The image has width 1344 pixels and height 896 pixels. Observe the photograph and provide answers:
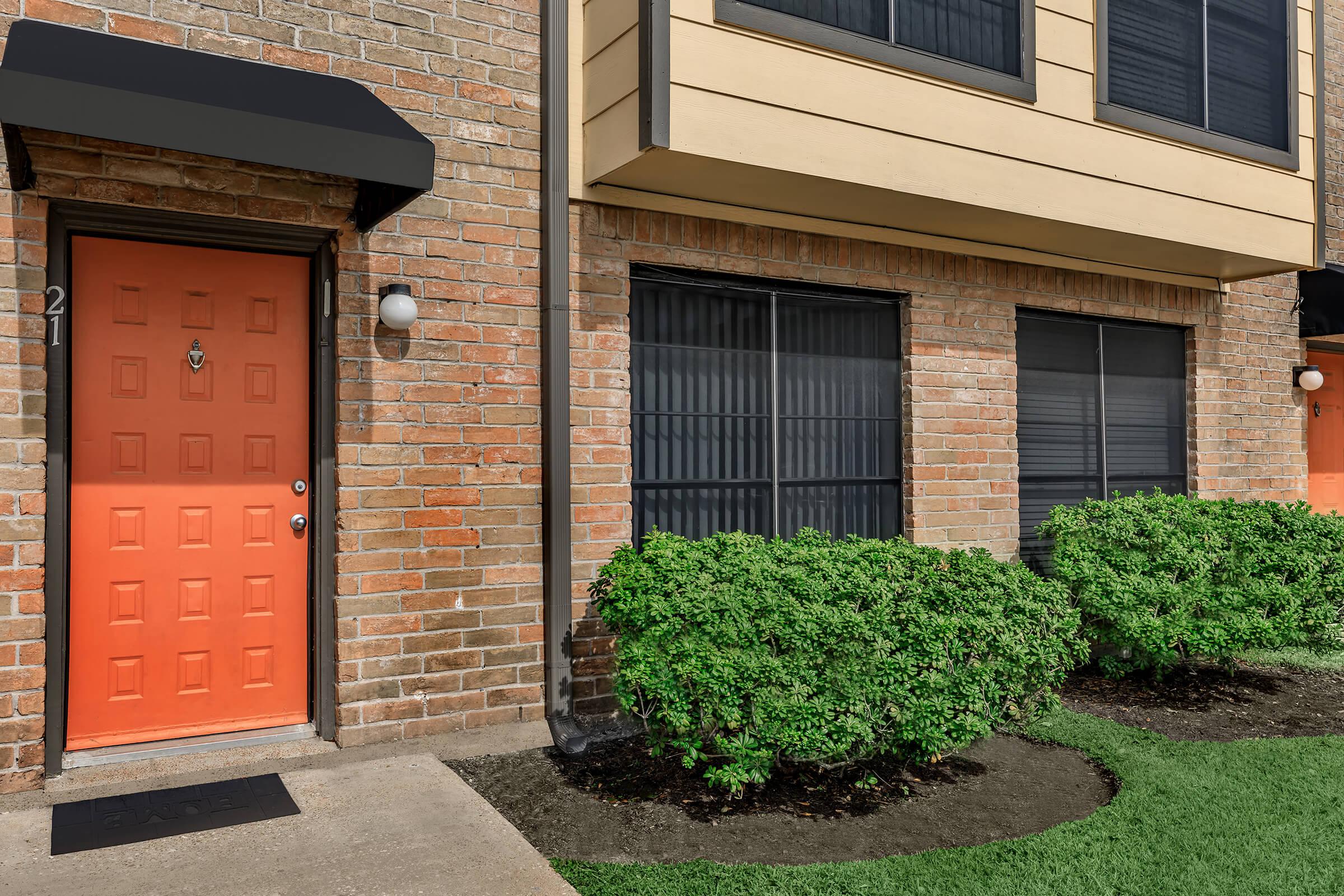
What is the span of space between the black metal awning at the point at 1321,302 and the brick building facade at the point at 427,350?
5.12 m

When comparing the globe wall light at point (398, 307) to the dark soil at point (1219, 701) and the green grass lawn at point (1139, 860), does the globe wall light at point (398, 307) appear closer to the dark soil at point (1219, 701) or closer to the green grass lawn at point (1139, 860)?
the green grass lawn at point (1139, 860)

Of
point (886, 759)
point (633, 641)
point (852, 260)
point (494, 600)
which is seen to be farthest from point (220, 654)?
point (852, 260)

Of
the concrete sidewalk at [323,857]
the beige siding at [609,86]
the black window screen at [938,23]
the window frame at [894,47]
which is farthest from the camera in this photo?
the black window screen at [938,23]

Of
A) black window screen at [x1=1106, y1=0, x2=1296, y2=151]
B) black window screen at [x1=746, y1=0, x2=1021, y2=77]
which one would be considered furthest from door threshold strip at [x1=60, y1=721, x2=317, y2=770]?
black window screen at [x1=1106, y1=0, x2=1296, y2=151]

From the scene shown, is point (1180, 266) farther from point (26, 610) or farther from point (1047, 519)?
point (26, 610)

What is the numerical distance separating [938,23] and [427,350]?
3283mm

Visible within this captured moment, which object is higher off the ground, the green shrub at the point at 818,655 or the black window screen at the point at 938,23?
the black window screen at the point at 938,23

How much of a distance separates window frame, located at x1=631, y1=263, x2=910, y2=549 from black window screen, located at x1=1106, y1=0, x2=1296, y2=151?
193cm

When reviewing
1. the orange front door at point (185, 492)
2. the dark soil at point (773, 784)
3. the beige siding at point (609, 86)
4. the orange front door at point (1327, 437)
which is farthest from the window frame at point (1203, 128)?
the orange front door at point (185, 492)

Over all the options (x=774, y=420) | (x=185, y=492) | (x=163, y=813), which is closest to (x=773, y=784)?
(x=774, y=420)

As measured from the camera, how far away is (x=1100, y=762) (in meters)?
4.42

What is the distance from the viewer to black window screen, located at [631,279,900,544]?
17.1ft

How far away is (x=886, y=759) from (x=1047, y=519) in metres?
2.85

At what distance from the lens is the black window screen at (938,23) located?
192 inches
